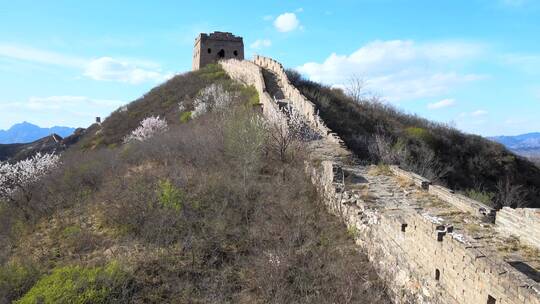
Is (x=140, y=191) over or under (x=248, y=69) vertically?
under

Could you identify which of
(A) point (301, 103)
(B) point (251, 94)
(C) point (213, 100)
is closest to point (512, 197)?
(A) point (301, 103)

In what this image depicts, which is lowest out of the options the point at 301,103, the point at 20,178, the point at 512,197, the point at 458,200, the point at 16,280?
the point at 16,280

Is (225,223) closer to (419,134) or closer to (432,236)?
(432,236)

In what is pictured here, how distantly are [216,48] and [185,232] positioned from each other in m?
34.3

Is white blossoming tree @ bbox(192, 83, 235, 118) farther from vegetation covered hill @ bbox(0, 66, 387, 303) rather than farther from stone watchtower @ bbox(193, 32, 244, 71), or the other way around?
stone watchtower @ bbox(193, 32, 244, 71)

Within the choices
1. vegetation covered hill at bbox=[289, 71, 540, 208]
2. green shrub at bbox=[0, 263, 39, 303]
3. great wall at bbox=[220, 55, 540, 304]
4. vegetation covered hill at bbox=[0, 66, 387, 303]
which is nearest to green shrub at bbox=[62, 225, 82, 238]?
vegetation covered hill at bbox=[0, 66, 387, 303]

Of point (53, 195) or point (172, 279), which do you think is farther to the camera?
point (53, 195)

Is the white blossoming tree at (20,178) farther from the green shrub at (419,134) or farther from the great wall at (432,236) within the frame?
the green shrub at (419,134)

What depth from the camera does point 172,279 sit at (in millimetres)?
8641

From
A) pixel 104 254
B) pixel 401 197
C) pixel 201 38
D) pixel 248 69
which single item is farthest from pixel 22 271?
pixel 201 38

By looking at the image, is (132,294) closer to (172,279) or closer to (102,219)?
(172,279)

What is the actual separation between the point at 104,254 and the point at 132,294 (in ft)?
6.08

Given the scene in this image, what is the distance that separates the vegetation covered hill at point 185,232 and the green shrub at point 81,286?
0.02 metres

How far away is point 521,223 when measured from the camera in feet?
23.0
